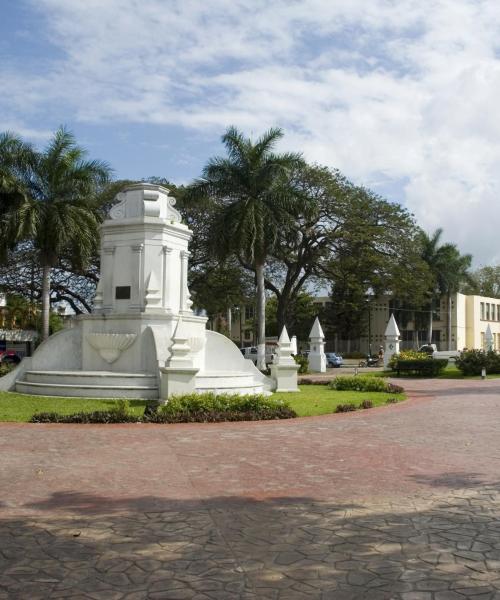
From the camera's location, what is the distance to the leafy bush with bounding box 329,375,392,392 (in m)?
21.0

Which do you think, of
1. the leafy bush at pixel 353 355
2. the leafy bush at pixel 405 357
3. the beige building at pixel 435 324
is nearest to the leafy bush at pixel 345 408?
the leafy bush at pixel 405 357

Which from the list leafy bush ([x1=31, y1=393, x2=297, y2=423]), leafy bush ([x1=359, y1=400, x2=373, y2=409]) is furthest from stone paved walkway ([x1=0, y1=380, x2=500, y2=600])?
leafy bush ([x1=359, y1=400, x2=373, y2=409])

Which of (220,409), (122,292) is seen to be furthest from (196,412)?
(122,292)

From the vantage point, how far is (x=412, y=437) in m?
11.0

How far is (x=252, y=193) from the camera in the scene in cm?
3086

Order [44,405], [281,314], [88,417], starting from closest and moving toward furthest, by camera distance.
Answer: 1. [88,417]
2. [44,405]
3. [281,314]

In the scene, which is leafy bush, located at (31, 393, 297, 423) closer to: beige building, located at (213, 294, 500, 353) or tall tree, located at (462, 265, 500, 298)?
beige building, located at (213, 294, 500, 353)

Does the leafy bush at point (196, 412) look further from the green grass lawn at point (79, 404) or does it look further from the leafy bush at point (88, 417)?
the green grass lawn at point (79, 404)

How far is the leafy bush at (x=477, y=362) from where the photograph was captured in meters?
31.3

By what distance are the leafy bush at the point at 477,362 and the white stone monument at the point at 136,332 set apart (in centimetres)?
1561

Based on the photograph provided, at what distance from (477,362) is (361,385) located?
12.3m

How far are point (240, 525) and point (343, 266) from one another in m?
34.9

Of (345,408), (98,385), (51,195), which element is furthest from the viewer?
(51,195)

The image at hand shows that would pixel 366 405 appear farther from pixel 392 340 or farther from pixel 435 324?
pixel 435 324
